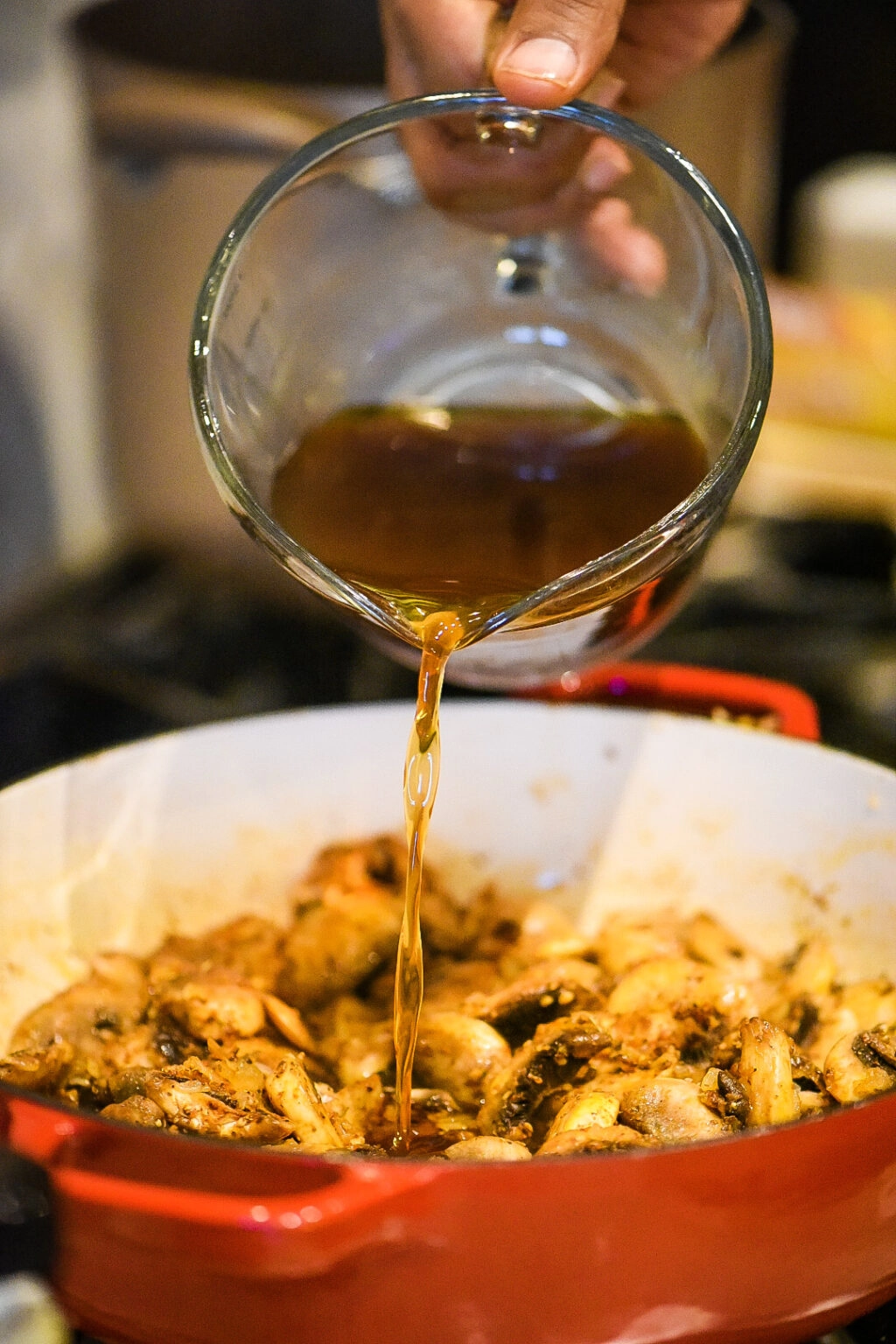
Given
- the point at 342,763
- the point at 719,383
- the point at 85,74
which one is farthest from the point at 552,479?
the point at 85,74

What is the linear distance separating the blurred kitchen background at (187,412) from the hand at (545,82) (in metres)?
0.24

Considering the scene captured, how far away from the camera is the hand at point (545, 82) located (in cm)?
76

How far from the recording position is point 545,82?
75cm

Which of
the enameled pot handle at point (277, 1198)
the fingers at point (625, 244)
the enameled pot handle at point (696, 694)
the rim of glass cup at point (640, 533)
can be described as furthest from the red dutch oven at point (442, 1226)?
the fingers at point (625, 244)

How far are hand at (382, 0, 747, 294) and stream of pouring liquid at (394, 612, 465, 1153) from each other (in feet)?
0.99

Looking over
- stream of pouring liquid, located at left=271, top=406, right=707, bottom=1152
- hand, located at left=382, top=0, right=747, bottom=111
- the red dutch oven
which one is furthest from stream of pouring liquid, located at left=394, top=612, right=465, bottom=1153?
hand, located at left=382, top=0, right=747, bottom=111

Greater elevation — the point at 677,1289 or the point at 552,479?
the point at 552,479

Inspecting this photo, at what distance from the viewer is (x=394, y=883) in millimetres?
922

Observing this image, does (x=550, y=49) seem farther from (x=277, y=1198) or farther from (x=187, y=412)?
(x=187, y=412)

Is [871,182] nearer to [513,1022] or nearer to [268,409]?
[268,409]

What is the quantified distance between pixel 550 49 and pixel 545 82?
2 centimetres

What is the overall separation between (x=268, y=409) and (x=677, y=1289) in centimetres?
55

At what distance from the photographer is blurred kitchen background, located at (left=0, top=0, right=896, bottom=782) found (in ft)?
4.20

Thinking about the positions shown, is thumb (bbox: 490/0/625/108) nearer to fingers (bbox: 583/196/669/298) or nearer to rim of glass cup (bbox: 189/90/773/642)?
rim of glass cup (bbox: 189/90/773/642)
